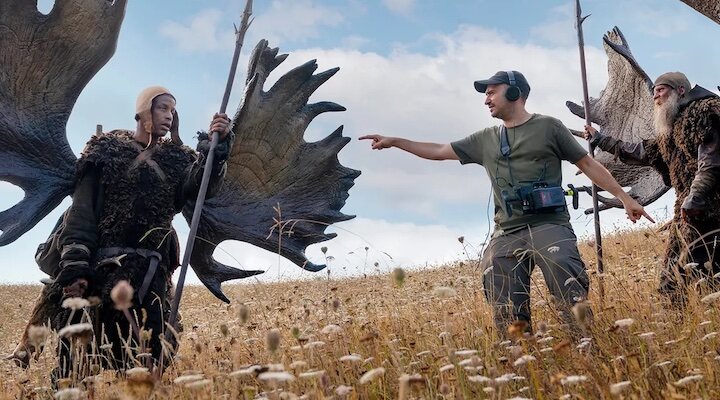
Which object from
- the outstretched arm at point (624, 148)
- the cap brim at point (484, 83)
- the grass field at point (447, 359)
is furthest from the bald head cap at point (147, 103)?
the outstretched arm at point (624, 148)

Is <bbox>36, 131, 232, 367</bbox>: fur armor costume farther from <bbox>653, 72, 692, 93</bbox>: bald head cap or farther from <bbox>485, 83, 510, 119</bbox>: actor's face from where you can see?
<bbox>653, 72, 692, 93</bbox>: bald head cap

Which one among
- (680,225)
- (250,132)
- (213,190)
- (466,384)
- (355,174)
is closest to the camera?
(466,384)

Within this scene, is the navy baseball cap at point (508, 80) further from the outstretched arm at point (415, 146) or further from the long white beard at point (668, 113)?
the long white beard at point (668, 113)

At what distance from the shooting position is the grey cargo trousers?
4848 mm

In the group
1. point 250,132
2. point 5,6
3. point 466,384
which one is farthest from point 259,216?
point 466,384

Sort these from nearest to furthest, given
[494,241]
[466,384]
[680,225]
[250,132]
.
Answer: [466,384]
[494,241]
[680,225]
[250,132]

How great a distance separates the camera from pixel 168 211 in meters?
5.48

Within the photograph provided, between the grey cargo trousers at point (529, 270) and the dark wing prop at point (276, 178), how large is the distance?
1.92m

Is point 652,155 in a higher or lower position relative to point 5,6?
lower

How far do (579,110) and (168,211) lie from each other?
4.51 metres

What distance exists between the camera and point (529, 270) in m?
5.09

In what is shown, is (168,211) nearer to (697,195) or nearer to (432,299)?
(432,299)

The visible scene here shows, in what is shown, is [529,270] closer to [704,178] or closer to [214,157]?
[704,178]

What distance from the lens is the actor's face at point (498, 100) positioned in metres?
5.26
